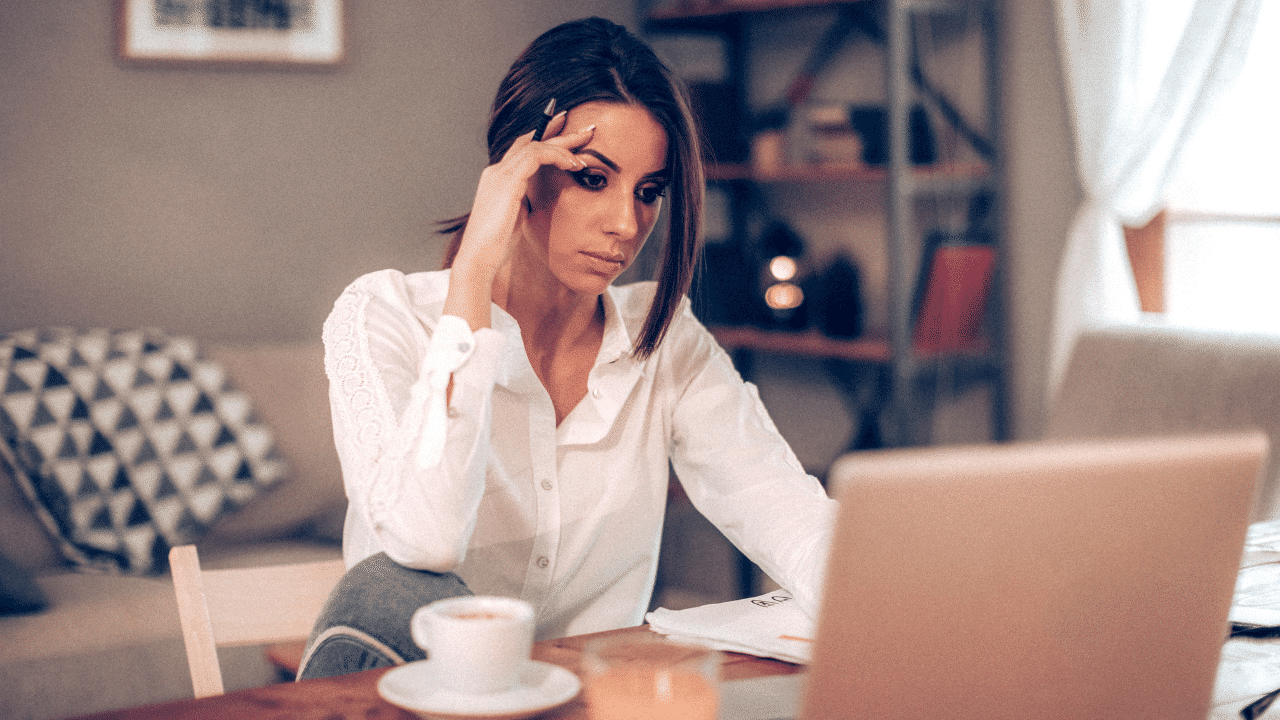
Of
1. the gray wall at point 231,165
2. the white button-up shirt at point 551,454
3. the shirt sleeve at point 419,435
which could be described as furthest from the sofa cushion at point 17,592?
the shirt sleeve at point 419,435

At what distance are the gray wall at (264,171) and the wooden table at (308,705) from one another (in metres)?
2.21

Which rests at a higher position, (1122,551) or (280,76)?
(280,76)

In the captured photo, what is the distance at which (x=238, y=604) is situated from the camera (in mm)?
1067

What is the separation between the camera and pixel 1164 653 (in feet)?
1.98

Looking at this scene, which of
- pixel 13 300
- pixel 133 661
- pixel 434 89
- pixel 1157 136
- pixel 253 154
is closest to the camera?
pixel 133 661

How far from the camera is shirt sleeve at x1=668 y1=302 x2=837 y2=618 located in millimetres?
1026

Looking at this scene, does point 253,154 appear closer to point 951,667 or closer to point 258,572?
point 258,572

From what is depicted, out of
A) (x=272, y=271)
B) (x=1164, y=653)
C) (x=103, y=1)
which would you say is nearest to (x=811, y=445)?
(x=272, y=271)

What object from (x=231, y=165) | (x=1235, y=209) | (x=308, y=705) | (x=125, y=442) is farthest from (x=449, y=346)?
(x=231, y=165)

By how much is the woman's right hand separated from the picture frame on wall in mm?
1929

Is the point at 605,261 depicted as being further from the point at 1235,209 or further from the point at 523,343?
the point at 1235,209

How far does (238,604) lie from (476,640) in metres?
0.50

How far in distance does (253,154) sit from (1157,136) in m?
2.12

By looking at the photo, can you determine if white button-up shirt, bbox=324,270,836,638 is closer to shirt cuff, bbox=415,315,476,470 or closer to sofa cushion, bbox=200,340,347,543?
shirt cuff, bbox=415,315,476,470
